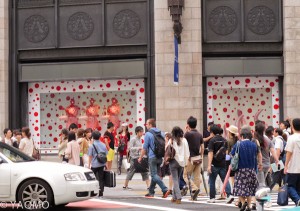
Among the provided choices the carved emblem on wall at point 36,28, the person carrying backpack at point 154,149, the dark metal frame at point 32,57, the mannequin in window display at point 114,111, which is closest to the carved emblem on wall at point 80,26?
the dark metal frame at point 32,57

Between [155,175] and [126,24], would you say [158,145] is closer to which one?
[155,175]

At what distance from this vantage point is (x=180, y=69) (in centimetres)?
2755

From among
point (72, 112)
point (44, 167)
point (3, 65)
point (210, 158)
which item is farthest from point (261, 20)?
point (44, 167)

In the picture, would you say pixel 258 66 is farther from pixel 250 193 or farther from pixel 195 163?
pixel 250 193

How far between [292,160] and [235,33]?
14315 mm

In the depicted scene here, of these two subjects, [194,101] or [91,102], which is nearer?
[194,101]

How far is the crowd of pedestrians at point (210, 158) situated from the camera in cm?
1488

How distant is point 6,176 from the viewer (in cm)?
1457

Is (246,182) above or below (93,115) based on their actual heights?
below

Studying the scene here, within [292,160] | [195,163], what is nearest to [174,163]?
[195,163]

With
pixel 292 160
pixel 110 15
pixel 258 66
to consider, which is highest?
pixel 110 15

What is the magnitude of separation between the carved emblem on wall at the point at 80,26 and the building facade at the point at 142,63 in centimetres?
4

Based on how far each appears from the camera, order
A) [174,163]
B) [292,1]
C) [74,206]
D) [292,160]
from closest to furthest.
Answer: [292,160]
[74,206]
[174,163]
[292,1]

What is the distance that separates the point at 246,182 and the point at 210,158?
8.36ft
